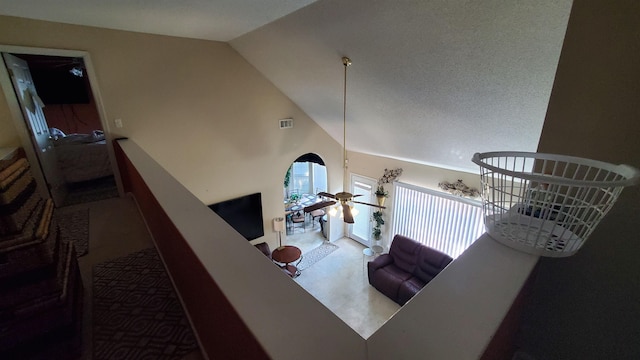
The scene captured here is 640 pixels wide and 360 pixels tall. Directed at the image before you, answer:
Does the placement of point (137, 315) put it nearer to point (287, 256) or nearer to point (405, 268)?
point (287, 256)

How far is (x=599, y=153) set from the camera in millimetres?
837

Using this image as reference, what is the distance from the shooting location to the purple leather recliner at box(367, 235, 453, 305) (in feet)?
15.8

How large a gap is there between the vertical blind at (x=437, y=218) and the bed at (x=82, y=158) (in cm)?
543

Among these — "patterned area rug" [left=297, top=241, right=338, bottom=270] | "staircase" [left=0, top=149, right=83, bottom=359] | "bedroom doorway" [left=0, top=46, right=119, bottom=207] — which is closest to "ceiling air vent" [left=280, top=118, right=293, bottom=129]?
"bedroom doorway" [left=0, top=46, right=119, bottom=207]

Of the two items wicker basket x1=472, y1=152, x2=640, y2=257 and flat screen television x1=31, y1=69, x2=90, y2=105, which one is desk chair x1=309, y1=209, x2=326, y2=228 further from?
wicker basket x1=472, y1=152, x2=640, y2=257

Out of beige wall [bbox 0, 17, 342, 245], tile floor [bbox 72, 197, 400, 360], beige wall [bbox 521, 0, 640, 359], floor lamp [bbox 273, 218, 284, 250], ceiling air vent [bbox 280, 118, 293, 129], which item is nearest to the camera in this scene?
beige wall [bbox 521, 0, 640, 359]

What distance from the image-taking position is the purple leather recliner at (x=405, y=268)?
190 inches

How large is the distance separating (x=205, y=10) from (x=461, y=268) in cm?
302

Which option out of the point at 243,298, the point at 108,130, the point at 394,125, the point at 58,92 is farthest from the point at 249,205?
the point at 243,298

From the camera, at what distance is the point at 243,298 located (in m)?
0.63

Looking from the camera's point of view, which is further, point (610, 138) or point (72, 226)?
point (72, 226)

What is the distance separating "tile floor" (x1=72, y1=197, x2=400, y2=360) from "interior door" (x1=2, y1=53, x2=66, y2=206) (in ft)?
1.41

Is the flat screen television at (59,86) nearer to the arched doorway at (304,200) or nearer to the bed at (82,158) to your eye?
the bed at (82,158)

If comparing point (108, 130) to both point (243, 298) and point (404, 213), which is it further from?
point (404, 213)
